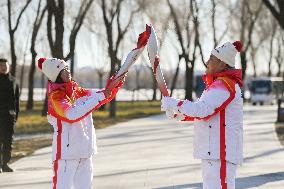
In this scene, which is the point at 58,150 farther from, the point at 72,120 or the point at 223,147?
Result: the point at 223,147

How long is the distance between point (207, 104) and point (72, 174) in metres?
1.61

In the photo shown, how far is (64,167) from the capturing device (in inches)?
272

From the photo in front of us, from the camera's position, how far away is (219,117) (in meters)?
6.30

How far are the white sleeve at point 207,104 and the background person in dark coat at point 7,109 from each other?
5.91 m

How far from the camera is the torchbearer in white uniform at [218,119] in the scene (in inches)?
244

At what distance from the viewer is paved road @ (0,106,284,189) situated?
34.1 ft

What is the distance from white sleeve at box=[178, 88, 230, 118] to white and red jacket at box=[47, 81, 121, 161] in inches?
41.3

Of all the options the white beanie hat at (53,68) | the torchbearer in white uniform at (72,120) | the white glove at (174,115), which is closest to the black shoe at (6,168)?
the torchbearer in white uniform at (72,120)

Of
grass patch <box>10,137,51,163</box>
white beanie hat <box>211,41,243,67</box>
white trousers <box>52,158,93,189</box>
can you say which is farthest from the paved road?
white beanie hat <box>211,41,243,67</box>

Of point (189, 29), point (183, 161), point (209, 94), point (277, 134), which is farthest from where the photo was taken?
point (189, 29)

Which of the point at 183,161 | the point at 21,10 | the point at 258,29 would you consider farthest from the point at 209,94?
the point at 258,29

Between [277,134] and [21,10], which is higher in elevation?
[21,10]

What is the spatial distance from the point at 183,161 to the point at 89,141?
6.64 m

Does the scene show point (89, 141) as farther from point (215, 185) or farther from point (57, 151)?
point (215, 185)
